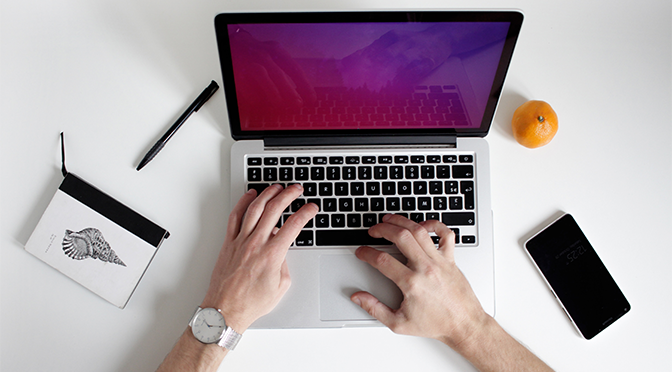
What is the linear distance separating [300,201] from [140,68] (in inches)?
19.9

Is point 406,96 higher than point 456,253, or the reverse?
point 406,96

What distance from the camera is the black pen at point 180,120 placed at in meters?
0.90

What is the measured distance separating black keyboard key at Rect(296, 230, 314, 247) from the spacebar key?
0.01 metres

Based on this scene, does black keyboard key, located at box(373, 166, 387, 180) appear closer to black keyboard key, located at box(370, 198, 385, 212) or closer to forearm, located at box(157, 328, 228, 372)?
black keyboard key, located at box(370, 198, 385, 212)

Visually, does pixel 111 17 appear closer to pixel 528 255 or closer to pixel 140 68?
pixel 140 68

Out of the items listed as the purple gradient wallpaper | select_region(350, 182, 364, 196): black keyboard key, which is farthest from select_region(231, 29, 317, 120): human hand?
select_region(350, 182, 364, 196): black keyboard key

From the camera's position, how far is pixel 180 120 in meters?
0.91

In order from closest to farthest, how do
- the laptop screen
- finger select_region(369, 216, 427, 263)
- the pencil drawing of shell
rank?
1. the laptop screen
2. finger select_region(369, 216, 427, 263)
3. the pencil drawing of shell

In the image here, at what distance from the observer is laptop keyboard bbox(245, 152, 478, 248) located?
87 centimetres

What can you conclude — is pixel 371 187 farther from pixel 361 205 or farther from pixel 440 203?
pixel 440 203

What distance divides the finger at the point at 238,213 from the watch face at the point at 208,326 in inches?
6.4

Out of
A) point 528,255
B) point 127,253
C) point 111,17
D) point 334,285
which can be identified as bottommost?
point 127,253

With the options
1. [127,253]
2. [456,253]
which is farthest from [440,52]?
[127,253]

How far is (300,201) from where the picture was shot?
34.2 inches
